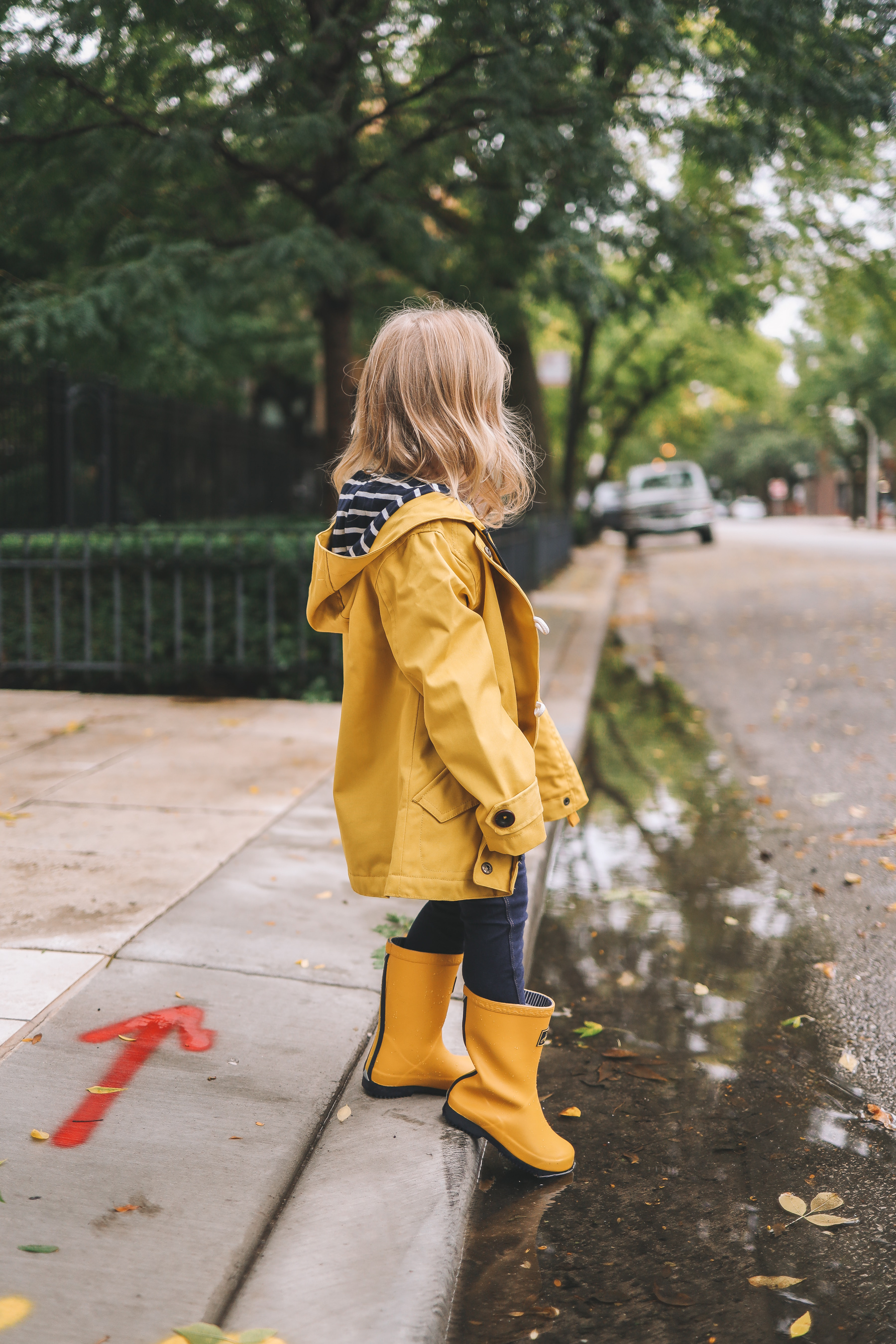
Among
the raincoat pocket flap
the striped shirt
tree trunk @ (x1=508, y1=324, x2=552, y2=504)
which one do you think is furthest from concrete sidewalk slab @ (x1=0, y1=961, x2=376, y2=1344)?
tree trunk @ (x1=508, y1=324, x2=552, y2=504)

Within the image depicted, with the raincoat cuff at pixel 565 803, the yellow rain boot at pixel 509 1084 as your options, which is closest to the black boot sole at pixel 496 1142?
the yellow rain boot at pixel 509 1084

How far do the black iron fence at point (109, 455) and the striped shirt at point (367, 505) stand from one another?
796 centimetres

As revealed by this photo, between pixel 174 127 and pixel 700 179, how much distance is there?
769 centimetres

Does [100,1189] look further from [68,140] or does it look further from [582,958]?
[68,140]

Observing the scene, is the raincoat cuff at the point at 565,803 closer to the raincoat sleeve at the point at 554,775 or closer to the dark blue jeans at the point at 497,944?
the raincoat sleeve at the point at 554,775

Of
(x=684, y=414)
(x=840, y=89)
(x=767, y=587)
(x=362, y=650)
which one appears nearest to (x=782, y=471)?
(x=684, y=414)

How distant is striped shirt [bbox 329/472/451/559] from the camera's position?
222cm

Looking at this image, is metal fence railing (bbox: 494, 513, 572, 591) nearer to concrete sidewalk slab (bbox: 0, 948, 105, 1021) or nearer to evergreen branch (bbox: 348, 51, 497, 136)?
evergreen branch (bbox: 348, 51, 497, 136)

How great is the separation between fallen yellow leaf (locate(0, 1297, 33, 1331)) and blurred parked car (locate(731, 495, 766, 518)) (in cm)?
8394

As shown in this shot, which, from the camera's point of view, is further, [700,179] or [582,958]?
[700,179]

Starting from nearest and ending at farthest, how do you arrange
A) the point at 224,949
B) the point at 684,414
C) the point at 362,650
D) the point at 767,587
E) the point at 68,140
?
the point at 362,650, the point at 224,949, the point at 68,140, the point at 767,587, the point at 684,414

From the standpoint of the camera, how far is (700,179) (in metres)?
13.2

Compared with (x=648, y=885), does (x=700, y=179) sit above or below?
above

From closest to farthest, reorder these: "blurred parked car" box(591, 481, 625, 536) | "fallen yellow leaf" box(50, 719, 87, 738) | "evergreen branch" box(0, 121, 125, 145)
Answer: "fallen yellow leaf" box(50, 719, 87, 738) → "evergreen branch" box(0, 121, 125, 145) → "blurred parked car" box(591, 481, 625, 536)
